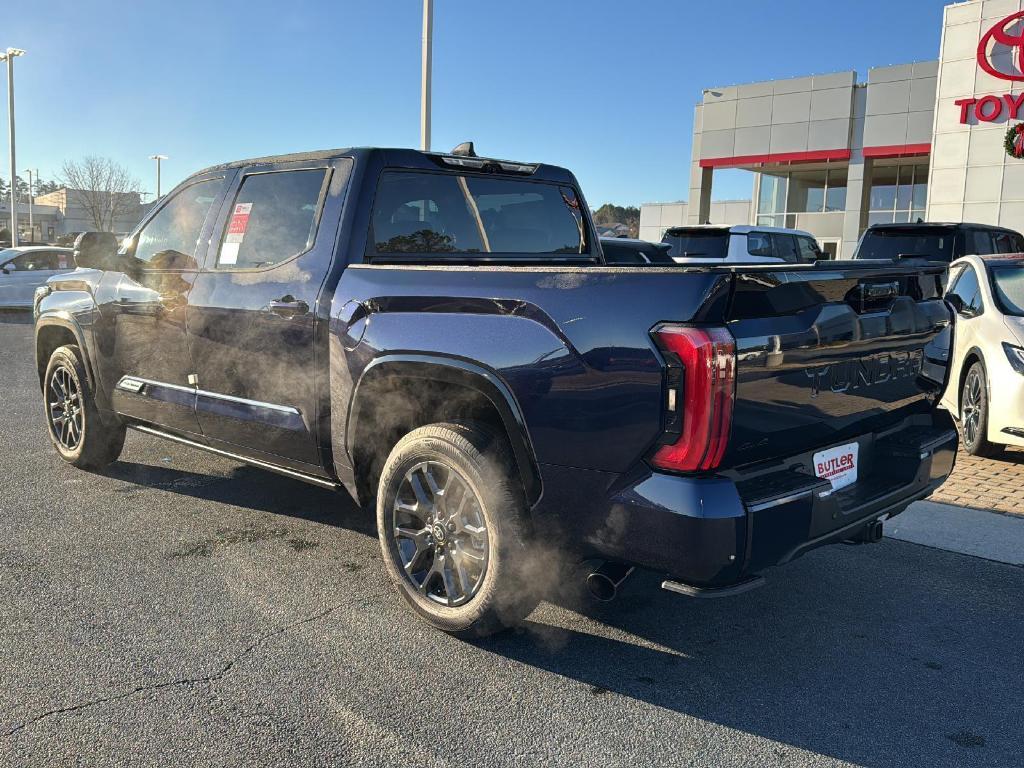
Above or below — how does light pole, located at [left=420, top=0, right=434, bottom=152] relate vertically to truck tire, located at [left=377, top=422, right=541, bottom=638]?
above

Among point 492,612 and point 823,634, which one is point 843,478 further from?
point 492,612

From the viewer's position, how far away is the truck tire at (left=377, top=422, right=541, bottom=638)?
129 inches

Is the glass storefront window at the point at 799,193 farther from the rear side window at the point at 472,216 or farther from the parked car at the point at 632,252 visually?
the rear side window at the point at 472,216

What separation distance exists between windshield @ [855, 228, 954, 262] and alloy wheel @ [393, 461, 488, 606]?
34.9ft

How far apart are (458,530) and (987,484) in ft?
13.9

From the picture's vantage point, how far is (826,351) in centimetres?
309

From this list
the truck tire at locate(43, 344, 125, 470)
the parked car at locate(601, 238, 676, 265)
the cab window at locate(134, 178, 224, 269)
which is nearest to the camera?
the cab window at locate(134, 178, 224, 269)

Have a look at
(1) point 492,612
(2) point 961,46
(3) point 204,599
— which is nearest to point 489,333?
(1) point 492,612

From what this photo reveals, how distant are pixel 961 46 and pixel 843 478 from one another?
24520 mm

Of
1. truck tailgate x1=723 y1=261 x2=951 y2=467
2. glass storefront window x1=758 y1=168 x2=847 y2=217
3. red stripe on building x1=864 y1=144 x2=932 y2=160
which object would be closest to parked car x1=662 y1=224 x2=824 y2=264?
truck tailgate x1=723 y1=261 x2=951 y2=467

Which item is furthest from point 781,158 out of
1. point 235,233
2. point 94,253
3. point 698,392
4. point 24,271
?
point 698,392

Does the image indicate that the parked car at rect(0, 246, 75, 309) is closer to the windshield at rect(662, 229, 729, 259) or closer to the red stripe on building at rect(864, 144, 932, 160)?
the windshield at rect(662, 229, 729, 259)

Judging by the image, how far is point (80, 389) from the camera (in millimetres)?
5684

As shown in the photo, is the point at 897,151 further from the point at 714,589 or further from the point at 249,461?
the point at 714,589
